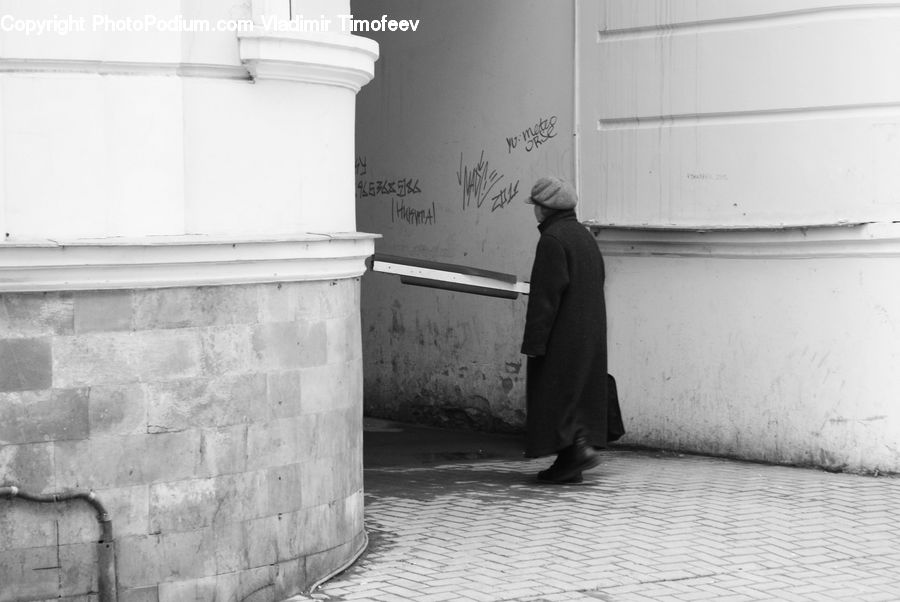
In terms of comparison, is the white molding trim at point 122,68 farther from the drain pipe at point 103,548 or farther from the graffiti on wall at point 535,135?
the graffiti on wall at point 535,135

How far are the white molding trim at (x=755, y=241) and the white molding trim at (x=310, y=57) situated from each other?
10.3ft

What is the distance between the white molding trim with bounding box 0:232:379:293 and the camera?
15.9 ft

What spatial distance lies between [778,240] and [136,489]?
14.4 feet

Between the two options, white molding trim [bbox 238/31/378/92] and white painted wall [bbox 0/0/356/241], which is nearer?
white painted wall [bbox 0/0/356/241]

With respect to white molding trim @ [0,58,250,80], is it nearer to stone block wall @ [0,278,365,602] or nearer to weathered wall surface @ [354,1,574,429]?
stone block wall @ [0,278,365,602]

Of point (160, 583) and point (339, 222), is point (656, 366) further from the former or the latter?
point (160, 583)

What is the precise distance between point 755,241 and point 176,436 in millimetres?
4223

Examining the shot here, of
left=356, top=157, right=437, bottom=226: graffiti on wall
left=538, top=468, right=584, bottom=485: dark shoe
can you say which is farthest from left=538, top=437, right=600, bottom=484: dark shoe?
left=356, top=157, right=437, bottom=226: graffiti on wall

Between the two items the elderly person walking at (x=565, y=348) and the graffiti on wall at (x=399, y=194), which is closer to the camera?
the elderly person walking at (x=565, y=348)

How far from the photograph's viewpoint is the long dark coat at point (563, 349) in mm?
7539

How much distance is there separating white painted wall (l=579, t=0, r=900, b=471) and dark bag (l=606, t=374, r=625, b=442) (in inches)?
33.5

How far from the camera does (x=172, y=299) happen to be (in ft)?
16.7

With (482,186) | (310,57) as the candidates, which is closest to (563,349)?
(482,186)

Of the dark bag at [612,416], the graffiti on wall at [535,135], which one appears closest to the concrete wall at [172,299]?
the dark bag at [612,416]
